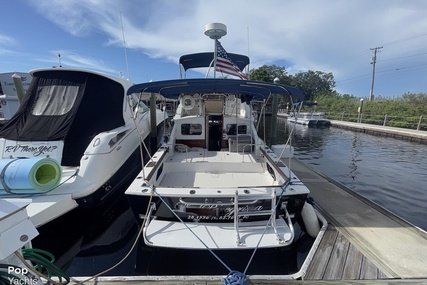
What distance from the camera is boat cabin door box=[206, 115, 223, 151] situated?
6.98 meters

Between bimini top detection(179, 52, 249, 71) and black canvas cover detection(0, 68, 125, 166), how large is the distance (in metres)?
3.70

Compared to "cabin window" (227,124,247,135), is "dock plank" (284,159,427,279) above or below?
below

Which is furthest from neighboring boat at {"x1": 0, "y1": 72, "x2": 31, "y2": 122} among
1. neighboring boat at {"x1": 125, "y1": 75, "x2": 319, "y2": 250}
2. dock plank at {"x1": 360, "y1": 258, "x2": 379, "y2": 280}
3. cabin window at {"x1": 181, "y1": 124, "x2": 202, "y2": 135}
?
dock plank at {"x1": 360, "y1": 258, "x2": 379, "y2": 280}

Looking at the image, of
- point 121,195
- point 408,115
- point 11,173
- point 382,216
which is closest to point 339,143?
point 408,115

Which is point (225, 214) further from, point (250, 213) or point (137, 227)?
point (137, 227)

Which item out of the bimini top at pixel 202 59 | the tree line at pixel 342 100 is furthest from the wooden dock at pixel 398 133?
the bimini top at pixel 202 59

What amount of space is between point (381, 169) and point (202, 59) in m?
7.79

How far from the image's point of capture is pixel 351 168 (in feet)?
28.0

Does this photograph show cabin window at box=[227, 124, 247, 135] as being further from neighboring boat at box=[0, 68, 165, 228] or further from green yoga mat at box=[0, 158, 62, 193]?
→ green yoga mat at box=[0, 158, 62, 193]

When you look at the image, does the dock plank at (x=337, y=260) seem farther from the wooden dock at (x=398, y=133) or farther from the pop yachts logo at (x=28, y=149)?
the wooden dock at (x=398, y=133)

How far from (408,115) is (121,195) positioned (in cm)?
2274

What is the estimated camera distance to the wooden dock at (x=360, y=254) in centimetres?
239

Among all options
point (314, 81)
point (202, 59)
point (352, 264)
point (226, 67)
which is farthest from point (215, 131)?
point (314, 81)

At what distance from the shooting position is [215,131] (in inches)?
282
